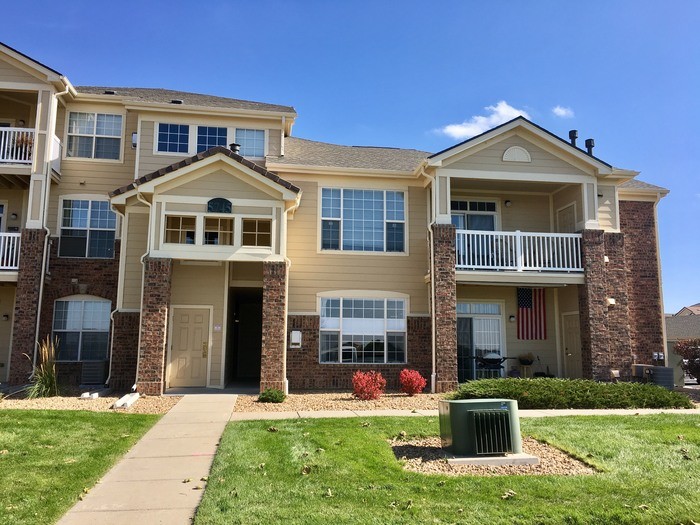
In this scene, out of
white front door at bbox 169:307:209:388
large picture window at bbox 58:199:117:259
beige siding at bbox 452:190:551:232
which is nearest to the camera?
white front door at bbox 169:307:209:388

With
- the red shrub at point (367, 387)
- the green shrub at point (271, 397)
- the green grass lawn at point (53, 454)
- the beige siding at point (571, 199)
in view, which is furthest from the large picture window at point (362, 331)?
the green grass lawn at point (53, 454)

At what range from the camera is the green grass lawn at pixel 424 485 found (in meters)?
5.38

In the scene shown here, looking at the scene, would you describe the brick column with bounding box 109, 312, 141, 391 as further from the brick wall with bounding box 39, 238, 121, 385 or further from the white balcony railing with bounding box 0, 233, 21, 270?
the white balcony railing with bounding box 0, 233, 21, 270

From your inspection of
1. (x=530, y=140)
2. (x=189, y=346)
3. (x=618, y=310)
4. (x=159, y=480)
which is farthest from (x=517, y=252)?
(x=159, y=480)

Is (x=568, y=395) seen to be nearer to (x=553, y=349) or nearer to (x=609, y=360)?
(x=609, y=360)

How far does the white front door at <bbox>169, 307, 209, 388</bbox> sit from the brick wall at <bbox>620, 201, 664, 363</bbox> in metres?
13.7

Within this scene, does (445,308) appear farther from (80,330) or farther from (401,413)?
(80,330)

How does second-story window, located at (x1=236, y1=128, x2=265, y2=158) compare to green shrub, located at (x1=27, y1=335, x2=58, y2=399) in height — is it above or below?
above

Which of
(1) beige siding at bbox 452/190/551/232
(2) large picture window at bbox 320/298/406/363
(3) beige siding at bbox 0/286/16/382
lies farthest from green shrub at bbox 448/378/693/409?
(3) beige siding at bbox 0/286/16/382

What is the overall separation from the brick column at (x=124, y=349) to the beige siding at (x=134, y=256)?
1.42 feet

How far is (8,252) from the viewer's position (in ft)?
53.2

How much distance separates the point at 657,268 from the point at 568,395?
28.1ft

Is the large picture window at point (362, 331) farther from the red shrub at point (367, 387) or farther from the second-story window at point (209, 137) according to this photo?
the second-story window at point (209, 137)

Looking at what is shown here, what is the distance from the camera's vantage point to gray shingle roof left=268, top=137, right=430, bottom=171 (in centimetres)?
1739
